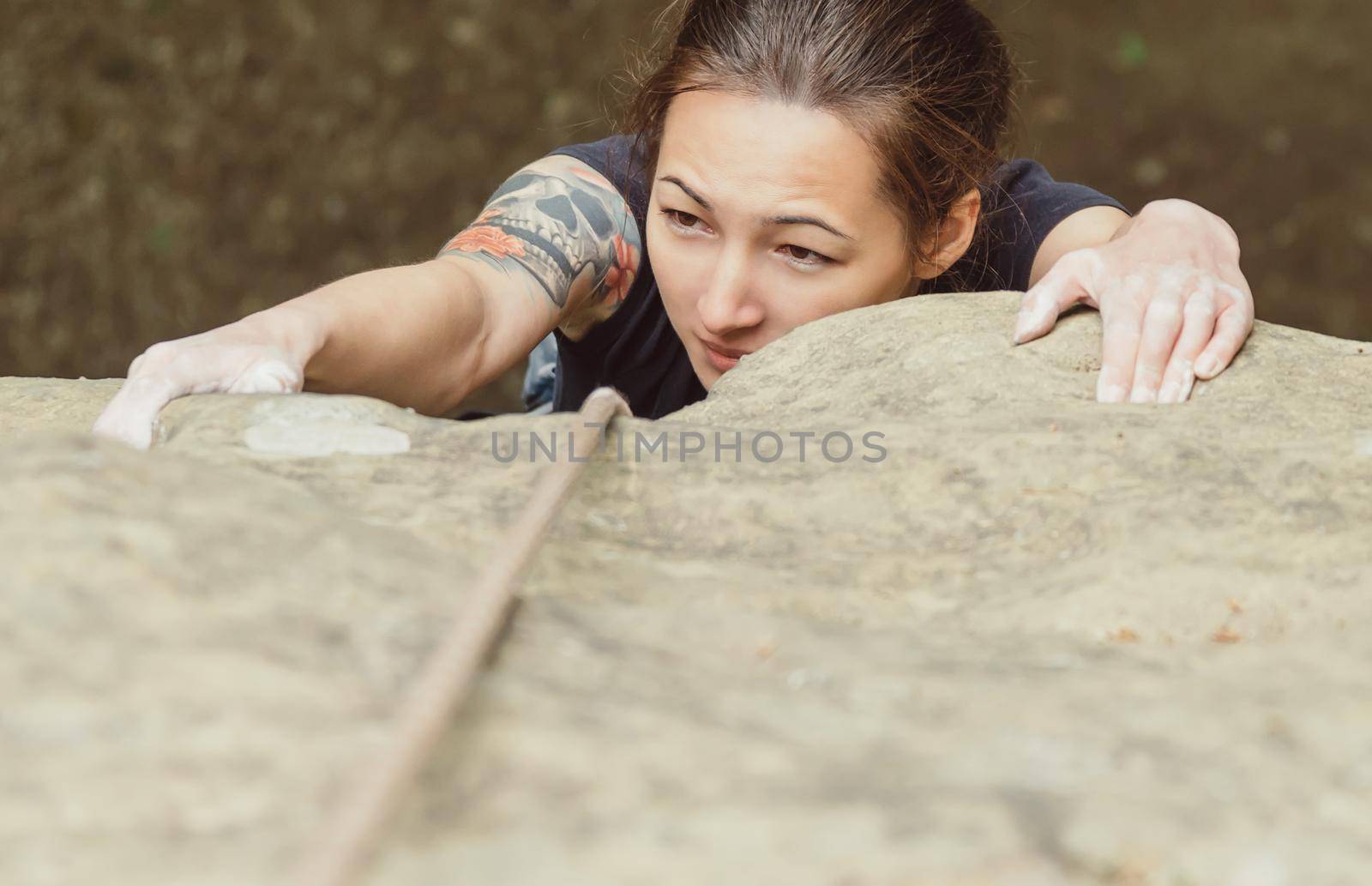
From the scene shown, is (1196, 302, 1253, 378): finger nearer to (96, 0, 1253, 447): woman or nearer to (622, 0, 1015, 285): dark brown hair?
(96, 0, 1253, 447): woman

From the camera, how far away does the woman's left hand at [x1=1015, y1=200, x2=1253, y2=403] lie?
1.27 metres

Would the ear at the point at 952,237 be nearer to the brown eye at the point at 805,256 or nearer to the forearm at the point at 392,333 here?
the brown eye at the point at 805,256

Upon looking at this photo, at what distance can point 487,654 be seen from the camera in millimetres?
672

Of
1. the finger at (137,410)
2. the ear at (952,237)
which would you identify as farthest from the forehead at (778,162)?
the finger at (137,410)

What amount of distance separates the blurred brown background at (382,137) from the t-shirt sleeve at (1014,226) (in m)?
2.05

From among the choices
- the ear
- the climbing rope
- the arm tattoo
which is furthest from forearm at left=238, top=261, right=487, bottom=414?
the ear

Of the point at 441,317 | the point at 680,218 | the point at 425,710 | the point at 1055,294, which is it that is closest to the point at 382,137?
the point at 680,218

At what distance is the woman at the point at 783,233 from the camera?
4.41 feet

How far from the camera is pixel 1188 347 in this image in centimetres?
128

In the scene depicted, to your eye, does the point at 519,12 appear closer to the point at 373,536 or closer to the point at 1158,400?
the point at 1158,400

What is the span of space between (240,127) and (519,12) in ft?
3.18

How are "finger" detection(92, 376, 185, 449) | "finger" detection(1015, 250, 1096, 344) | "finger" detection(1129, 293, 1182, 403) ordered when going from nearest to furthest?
1. "finger" detection(92, 376, 185, 449)
2. "finger" detection(1129, 293, 1182, 403)
3. "finger" detection(1015, 250, 1096, 344)

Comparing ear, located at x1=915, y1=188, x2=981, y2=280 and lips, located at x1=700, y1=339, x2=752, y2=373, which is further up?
ear, located at x1=915, y1=188, x2=981, y2=280

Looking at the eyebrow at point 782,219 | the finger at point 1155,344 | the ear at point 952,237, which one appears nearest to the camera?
the finger at point 1155,344
